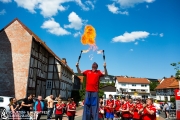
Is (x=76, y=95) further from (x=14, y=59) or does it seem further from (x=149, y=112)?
(x=149, y=112)

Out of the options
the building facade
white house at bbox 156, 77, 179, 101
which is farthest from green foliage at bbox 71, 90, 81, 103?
white house at bbox 156, 77, 179, 101

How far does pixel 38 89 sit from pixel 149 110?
2630 centimetres

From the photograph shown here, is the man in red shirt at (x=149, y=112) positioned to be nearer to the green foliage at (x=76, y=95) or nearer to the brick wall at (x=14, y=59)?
the brick wall at (x=14, y=59)

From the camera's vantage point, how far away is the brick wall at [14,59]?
2811cm

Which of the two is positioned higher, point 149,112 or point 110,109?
point 149,112

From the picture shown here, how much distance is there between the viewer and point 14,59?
95.8 ft

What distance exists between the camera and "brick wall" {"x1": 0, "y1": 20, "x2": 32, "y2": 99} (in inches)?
1107

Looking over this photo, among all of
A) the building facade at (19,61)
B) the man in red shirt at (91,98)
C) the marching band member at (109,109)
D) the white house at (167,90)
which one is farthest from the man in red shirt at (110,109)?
the white house at (167,90)

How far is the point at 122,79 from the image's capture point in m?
93.8

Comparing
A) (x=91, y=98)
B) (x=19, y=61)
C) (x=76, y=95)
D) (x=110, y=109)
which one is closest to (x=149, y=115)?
(x=91, y=98)

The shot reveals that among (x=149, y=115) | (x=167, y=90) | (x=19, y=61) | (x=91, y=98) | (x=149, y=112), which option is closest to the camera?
(x=91, y=98)

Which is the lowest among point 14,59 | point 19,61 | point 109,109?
point 109,109

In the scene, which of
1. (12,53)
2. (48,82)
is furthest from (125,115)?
(48,82)

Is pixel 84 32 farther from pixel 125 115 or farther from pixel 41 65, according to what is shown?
pixel 41 65
